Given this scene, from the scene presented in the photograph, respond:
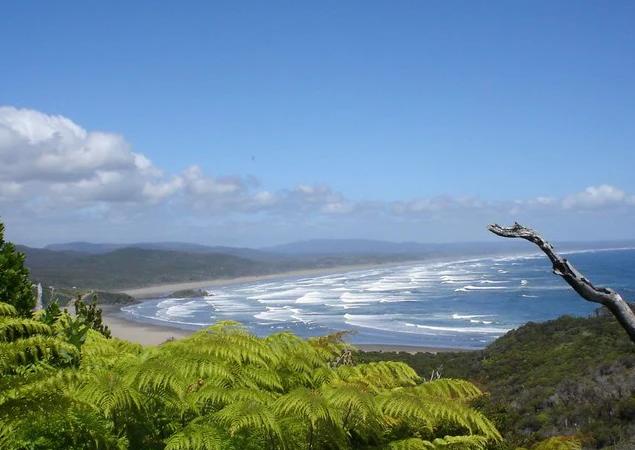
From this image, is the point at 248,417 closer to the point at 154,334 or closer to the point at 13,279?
the point at 13,279

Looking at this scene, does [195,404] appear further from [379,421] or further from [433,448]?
[433,448]

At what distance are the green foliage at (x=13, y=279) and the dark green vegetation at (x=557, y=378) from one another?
639 cm

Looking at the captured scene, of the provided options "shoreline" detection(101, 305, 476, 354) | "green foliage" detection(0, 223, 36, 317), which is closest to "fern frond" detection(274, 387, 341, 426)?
"green foliage" detection(0, 223, 36, 317)

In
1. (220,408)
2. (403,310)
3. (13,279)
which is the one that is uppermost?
(13,279)

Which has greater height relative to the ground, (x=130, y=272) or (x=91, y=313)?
(x=91, y=313)

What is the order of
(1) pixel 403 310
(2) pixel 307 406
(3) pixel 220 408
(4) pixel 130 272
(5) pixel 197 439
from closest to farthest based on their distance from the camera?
1. (5) pixel 197 439
2. (2) pixel 307 406
3. (3) pixel 220 408
4. (1) pixel 403 310
5. (4) pixel 130 272

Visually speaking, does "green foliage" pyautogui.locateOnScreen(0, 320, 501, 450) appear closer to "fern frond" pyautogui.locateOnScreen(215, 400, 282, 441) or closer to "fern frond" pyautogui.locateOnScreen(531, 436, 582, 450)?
"fern frond" pyautogui.locateOnScreen(215, 400, 282, 441)

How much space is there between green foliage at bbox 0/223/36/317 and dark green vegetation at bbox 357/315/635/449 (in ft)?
21.0

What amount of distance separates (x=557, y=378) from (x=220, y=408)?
20.9 meters

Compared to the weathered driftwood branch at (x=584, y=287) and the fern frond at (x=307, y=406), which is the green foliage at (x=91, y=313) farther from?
the weathered driftwood branch at (x=584, y=287)

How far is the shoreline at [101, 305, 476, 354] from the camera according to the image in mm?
40213

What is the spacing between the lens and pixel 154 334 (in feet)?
169

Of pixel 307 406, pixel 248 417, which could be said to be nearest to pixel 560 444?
pixel 307 406

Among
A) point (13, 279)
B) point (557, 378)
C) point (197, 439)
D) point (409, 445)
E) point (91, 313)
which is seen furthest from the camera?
point (557, 378)
